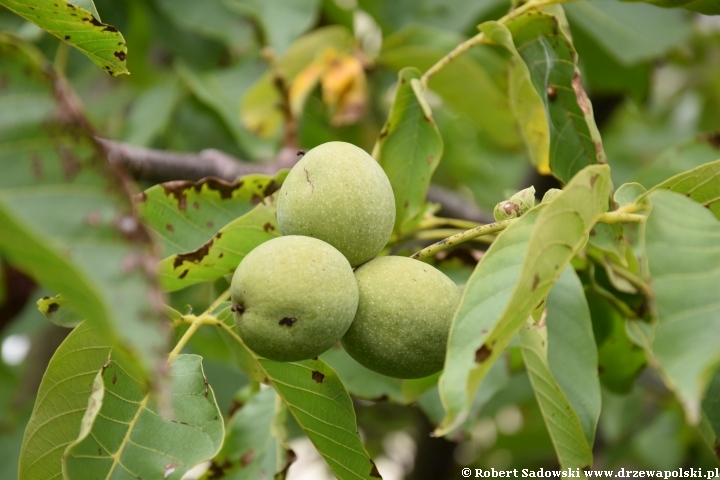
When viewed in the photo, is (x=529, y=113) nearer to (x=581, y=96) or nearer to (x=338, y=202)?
(x=581, y=96)

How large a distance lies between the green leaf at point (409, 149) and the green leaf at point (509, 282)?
0.42 metres

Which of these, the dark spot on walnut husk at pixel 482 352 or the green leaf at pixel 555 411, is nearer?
the dark spot on walnut husk at pixel 482 352

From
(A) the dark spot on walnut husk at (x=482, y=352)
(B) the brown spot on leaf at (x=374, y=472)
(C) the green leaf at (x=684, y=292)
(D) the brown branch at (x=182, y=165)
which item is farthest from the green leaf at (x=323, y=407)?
(D) the brown branch at (x=182, y=165)

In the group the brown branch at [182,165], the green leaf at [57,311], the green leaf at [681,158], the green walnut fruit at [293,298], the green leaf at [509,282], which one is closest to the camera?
the green leaf at [509,282]

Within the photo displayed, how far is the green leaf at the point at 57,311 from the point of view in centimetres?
92

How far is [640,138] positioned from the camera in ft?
9.23

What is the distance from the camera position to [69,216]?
1.80 ft

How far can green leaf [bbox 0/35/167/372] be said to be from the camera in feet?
1.61

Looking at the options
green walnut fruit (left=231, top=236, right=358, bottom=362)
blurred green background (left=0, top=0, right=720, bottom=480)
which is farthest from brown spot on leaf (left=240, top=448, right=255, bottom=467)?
blurred green background (left=0, top=0, right=720, bottom=480)

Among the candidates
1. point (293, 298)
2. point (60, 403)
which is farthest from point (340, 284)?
point (60, 403)

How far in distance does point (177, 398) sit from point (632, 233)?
1253 mm

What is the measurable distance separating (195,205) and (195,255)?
16cm

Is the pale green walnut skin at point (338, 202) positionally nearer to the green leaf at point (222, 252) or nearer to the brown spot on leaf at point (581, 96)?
the green leaf at point (222, 252)

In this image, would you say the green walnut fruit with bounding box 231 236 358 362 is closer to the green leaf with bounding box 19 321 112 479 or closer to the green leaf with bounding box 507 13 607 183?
the green leaf with bounding box 19 321 112 479
